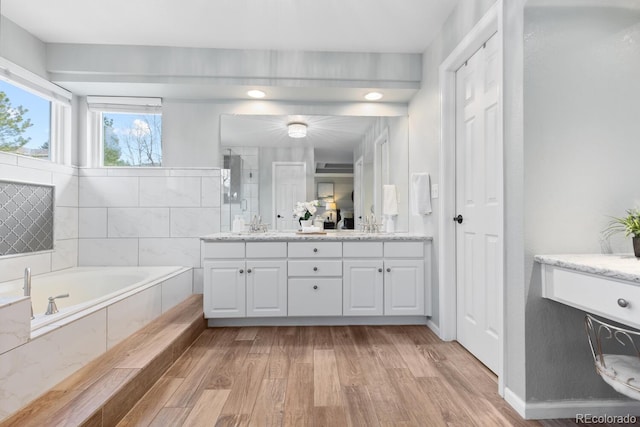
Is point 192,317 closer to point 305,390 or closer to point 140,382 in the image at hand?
point 140,382

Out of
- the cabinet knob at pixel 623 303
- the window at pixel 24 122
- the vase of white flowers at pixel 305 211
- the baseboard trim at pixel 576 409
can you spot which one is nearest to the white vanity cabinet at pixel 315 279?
the vase of white flowers at pixel 305 211

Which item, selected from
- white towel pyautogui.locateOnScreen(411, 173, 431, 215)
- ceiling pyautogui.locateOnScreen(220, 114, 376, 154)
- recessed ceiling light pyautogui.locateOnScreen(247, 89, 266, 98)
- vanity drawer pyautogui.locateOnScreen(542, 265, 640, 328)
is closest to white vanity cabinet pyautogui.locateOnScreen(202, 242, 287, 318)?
ceiling pyautogui.locateOnScreen(220, 114, 376, 154)

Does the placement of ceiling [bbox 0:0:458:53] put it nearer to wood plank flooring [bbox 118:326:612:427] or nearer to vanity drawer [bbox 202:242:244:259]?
vanity drawer [bbox 202:242:244:259]

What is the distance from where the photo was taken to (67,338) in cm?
175

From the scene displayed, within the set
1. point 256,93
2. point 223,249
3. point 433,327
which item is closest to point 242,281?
point 223,249

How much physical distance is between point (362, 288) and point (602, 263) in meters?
1.78

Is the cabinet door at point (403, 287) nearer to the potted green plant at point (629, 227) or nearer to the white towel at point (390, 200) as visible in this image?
the white towel at point (390, 200)

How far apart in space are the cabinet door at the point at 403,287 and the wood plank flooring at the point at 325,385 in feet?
0.84

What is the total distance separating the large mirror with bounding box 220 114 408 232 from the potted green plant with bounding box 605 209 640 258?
6.01 feet

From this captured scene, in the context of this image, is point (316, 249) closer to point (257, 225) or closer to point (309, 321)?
point (309, 321)

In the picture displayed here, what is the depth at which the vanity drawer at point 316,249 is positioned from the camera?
294 cm

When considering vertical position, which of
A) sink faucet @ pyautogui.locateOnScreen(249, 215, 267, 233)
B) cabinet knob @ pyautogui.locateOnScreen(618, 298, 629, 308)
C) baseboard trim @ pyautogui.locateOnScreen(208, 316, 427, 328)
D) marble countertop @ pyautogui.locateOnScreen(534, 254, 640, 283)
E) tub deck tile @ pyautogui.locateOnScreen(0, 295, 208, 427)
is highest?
sink faucet @ pyautogui.locateOnScreen(249, 215, 267, 233)

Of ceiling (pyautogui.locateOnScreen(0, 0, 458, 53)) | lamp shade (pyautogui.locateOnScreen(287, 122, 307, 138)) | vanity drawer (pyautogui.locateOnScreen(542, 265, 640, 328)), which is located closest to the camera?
vanity drawer (pyautogui.locateOnScreen(542, 265, 640, 328))

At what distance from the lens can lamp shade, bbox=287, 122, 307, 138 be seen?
11.5 feet
